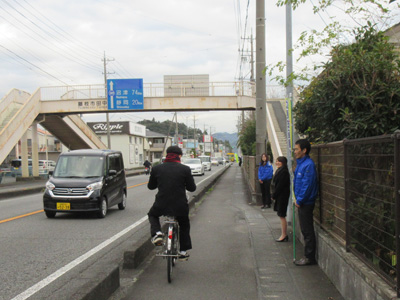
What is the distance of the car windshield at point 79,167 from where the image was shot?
10.9 m

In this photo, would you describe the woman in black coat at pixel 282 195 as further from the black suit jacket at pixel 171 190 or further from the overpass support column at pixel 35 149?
the overpass support column at pixel 35 149

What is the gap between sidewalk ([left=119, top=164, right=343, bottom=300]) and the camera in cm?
473

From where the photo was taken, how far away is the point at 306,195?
5680 mm

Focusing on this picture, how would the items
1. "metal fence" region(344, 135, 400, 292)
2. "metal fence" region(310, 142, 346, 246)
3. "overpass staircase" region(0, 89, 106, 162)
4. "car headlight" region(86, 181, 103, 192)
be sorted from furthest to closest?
"overpass staircase" region(0, 89, 106, 162) → "car headlight" region(86, 181, 103, 192) → "metal fence" region(310, 142, 346, 246) → "metal fence" region(344, 135, 400, 292)

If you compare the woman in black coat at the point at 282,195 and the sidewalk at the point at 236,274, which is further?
the woman in black coat at the point at 282,195

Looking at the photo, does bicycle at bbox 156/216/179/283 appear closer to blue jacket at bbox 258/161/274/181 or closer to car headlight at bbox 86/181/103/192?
car headlight at bbox 86/181/103/192

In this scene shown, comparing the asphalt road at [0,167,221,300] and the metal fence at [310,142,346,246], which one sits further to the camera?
the asphalt road at [0,167,221,300]

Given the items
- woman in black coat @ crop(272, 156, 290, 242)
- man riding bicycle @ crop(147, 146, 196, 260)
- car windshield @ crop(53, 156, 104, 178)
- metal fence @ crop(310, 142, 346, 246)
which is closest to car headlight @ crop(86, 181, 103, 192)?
car windshield @ crop(53, 156, 104, 178)

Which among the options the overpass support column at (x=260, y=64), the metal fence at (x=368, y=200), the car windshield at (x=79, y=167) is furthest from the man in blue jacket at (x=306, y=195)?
the overpass support column at (x=260, y=64)

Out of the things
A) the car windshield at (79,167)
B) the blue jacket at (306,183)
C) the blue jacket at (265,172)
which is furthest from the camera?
the blue jacket at (265,172)

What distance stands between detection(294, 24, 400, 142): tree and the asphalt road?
4450 mm

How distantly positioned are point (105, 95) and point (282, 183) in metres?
22.5

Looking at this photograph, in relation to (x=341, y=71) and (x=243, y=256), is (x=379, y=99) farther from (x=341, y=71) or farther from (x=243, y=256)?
(x=243, y=256)

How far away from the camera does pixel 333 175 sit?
17.3 ft
